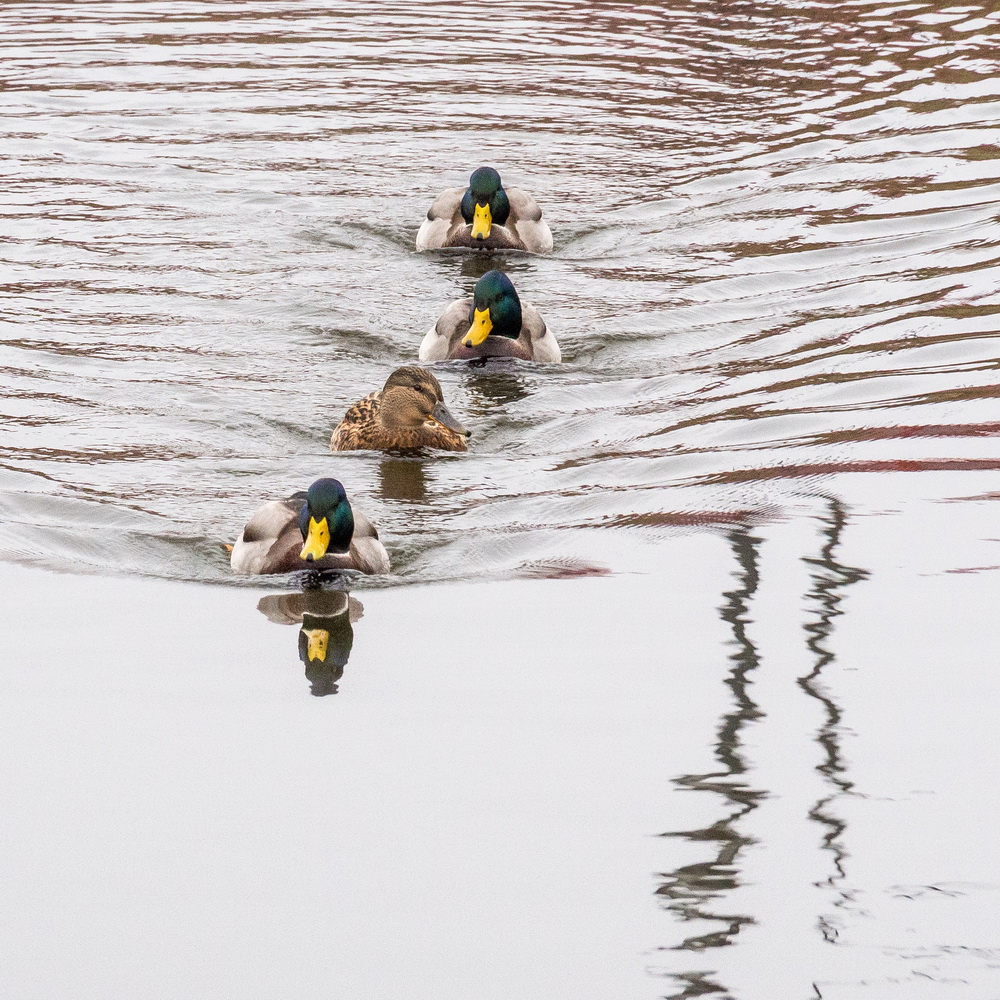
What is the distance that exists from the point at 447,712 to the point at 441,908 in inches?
48.5

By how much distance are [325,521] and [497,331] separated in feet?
13.7

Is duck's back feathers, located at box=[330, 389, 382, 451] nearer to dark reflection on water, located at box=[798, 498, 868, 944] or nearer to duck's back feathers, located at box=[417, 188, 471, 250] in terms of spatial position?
dark reflection on water, located at box=[798, 498, 868, 944]

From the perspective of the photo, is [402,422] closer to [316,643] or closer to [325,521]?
[325,521]

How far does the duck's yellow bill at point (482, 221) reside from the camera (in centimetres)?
1443

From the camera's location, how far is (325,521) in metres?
7.96

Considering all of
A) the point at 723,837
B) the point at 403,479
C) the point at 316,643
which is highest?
the point at 403,479

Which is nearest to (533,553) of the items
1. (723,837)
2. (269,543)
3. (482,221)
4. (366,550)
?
(366,550)

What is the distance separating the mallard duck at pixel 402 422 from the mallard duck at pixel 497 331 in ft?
4.95

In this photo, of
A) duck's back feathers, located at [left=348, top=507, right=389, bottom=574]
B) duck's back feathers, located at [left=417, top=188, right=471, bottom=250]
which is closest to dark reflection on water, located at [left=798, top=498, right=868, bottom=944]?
duck's back feathers, located at [left=348, top=507, right=389, bottom=574]

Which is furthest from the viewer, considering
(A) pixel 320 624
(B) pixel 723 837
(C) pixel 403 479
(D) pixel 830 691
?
(C) pixel 403 479

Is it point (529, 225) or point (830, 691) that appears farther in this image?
point (529, 225)

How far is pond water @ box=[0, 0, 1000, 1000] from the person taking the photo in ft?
17.0

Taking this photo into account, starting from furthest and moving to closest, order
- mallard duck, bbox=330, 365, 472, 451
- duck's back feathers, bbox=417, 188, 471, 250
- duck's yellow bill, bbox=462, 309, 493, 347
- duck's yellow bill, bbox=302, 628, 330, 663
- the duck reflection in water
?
duck's back feathers, bbox=417, 188, 471, 250 < duck's yellow bill, bbox=462, 309, 493, 347 < mallard duck, bbox=330, 365, 472, 451 < duck's yellow bill, bbox=302, 628, 330, 663 < the duck reflection in water

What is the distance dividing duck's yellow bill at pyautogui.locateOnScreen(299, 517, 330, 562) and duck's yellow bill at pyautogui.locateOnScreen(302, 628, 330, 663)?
0.50 m
